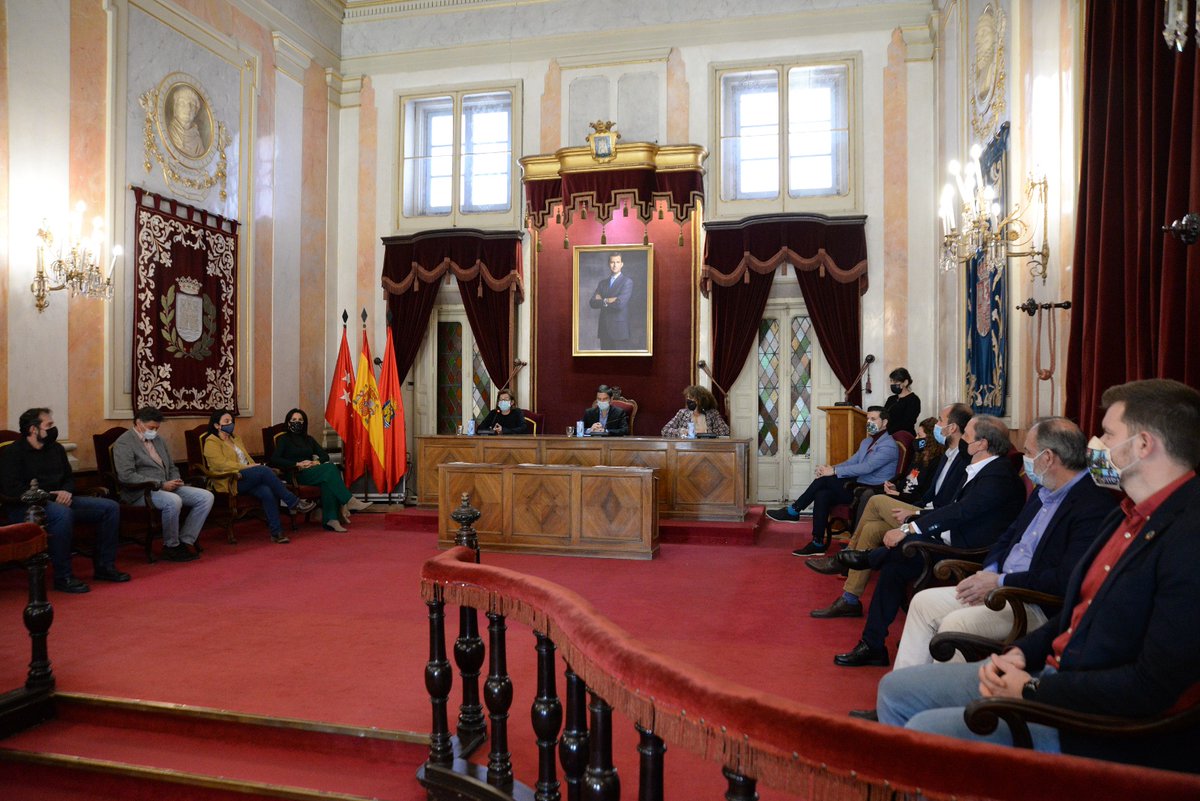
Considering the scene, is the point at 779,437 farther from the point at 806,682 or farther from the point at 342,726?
the point at 342,726

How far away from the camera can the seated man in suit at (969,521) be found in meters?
3.89

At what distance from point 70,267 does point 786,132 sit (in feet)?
24.4

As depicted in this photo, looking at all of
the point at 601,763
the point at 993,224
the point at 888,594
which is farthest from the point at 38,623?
the point at 993,224

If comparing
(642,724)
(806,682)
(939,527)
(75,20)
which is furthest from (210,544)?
(642,724)

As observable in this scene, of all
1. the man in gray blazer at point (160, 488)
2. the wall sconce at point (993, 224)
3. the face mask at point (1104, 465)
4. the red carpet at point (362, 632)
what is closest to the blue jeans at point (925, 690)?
the red carpet at point (362, 632)

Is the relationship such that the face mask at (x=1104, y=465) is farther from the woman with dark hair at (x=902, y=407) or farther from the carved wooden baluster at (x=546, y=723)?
the woman with dark hair at (x=902, y=407)

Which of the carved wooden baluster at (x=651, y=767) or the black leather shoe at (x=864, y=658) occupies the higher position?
the carved wooden baluster at (x=651, y=767)

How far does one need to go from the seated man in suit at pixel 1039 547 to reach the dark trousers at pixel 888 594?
2.17 feet

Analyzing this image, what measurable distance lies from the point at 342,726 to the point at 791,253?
24.7ft

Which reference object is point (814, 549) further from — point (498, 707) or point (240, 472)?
point (240, 472)

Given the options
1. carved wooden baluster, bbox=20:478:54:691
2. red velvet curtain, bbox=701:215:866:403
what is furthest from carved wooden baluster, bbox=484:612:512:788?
red velvet curtain, bbox=701:215:866:403

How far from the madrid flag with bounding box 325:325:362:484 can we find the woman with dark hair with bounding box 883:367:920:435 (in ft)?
19.5

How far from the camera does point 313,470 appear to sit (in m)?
8.63

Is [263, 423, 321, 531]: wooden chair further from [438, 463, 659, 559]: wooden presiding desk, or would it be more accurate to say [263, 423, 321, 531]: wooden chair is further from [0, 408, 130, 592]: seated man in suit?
[0, 408, 130, 592]: seated man in suit
